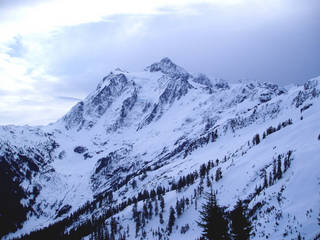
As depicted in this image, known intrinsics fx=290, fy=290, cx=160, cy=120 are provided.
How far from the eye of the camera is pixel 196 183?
161 metres

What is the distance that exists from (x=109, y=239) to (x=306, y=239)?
120m

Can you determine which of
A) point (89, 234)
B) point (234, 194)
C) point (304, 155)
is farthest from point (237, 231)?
point (89, 234)

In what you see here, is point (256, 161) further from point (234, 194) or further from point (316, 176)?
point (316, 176)

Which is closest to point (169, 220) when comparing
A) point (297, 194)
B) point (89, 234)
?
point (89, 234)

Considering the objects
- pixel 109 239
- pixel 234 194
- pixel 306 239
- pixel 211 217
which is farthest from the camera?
pixel 109 239

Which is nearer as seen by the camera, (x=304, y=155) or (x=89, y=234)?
(x=304, y=155)

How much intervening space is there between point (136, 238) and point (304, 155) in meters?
83.3

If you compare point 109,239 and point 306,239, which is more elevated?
point 306,239

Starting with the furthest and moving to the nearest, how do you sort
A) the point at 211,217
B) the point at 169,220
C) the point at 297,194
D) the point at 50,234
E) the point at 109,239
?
the point at 50,234, the point at 109,239, the point at 169,220, the point at 297,194, the point at 211,217

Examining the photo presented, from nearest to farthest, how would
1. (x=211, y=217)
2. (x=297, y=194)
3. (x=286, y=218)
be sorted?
1. (x=211, y=217)
2. (x=286, y=218)
3. (x=297, y=194)

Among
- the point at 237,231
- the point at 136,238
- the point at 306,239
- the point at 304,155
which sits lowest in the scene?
the point at 136,238

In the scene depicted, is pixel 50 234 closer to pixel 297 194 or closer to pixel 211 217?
pixel 297 194

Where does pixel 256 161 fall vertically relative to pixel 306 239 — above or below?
below

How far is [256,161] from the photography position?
12950 cm
